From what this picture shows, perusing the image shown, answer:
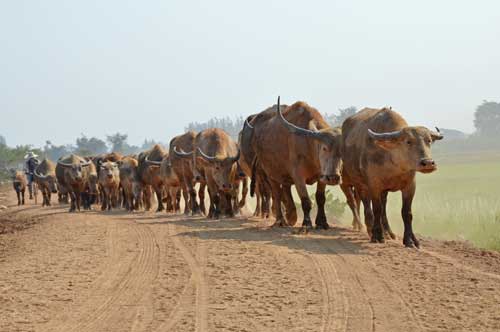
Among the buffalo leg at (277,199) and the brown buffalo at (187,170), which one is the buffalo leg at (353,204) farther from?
the brown buffalo at (187,170)

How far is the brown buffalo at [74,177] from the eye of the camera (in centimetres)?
2742

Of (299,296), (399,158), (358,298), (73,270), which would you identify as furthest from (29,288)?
(399,158)

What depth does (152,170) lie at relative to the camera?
86.9 ft

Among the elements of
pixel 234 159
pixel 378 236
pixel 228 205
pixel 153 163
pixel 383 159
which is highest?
pixel 153 163

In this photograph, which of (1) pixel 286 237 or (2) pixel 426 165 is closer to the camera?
(2) pixel 426 165

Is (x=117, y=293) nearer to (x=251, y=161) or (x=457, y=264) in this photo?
(x=457, y=264)

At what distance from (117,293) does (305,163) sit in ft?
21.0

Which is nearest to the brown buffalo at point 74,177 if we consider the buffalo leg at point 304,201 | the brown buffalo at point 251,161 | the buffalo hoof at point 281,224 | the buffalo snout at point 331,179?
the brown buffalo at point 251,161

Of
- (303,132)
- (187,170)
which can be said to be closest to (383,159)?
(303,132)

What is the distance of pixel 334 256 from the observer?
34.0ft

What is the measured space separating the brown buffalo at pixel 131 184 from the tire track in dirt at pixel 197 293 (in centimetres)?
1497

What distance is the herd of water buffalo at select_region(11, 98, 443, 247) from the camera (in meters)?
11.6

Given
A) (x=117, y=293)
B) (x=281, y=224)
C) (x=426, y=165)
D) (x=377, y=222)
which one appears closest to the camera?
(x=117, y=293)

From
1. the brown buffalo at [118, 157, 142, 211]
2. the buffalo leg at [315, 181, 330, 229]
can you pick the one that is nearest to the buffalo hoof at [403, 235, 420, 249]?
the buffalo leg at [315, 181, 330, 229]
